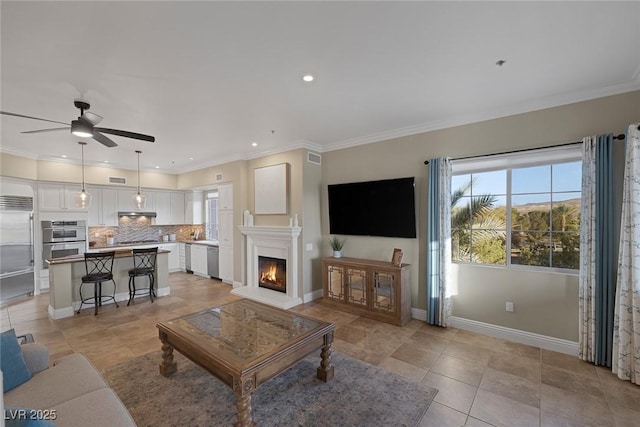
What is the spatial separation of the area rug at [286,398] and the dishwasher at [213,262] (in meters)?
3.84

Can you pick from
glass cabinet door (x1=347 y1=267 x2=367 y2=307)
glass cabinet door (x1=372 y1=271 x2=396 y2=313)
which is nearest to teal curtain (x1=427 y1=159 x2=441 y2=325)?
glass cabinet door (x1=372 y1=271 x2=396 y2=313)

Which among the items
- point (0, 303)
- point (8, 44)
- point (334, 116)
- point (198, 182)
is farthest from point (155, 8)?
point (0, 303)

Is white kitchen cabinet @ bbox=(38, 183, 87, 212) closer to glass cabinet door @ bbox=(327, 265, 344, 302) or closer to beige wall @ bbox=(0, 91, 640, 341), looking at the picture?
beige wall @ bbox=(0, 91, 640, 341)

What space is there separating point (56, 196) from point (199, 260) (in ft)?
10.6

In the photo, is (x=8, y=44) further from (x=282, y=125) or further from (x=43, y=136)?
(x=43, y=136)

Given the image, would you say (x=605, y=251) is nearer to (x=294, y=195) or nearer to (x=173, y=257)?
(x=294, y=195)

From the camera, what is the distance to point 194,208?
26.2 ft

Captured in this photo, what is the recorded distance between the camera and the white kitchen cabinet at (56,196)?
585 centimetres

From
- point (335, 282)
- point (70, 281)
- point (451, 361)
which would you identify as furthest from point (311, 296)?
point (70, 281)

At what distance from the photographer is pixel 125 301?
5223mm

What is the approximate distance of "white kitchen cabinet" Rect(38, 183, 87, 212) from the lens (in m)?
5.85

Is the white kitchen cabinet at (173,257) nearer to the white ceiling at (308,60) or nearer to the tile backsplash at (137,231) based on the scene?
the tile backsplash at (137,231)

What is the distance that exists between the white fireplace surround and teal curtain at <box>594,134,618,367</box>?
386 centimetres

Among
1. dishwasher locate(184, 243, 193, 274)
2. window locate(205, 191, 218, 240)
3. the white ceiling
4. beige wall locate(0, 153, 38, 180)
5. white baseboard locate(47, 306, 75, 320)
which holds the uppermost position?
the white ceiling
